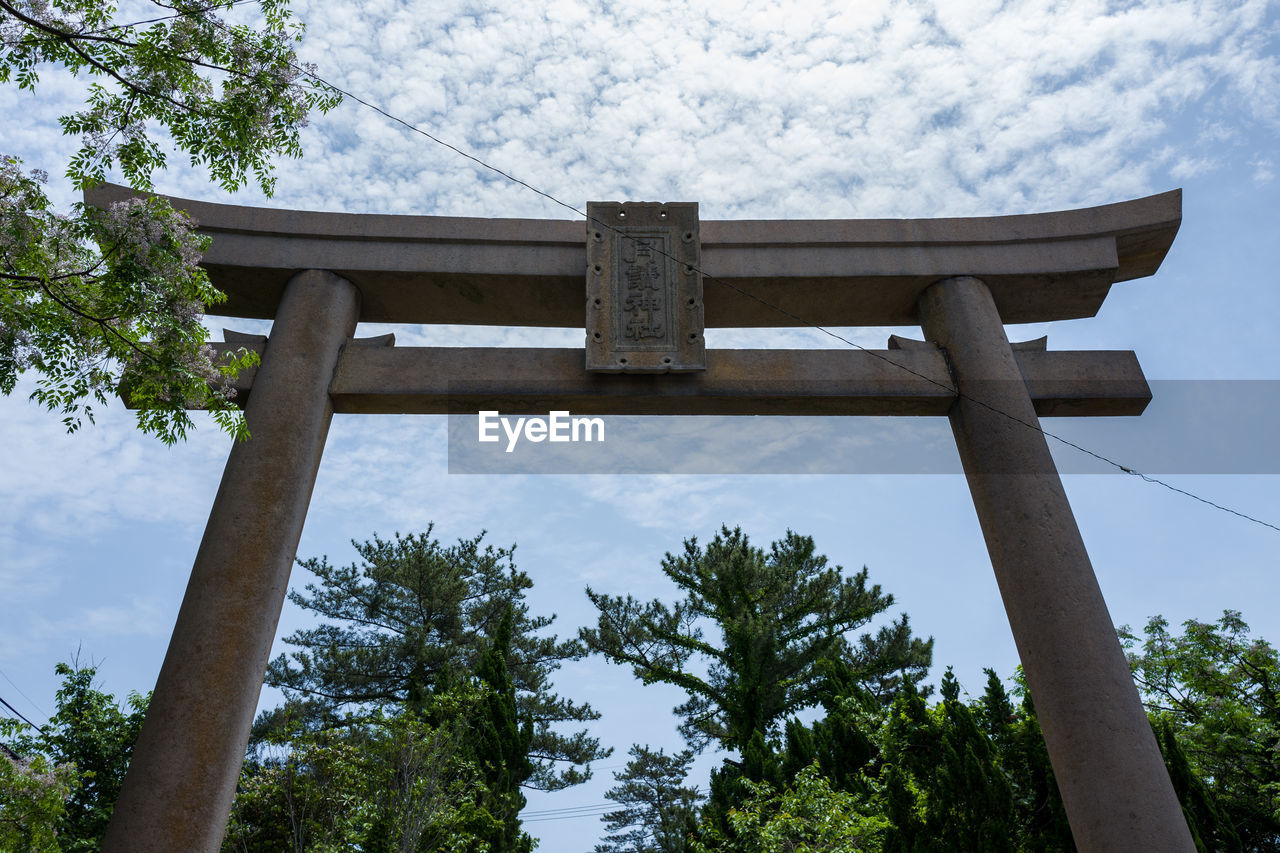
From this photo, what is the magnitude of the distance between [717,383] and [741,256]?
1.23m

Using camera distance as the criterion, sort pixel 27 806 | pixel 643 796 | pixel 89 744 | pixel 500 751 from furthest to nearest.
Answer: pixel 643 796, pixel 500 751, pixel 89 744, pixel 27 806

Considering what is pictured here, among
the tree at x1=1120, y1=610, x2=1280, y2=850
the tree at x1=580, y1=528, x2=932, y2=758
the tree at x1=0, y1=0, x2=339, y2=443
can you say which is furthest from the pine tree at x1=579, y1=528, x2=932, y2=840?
the tree at x1=0, y1=0, x2=339, y2=443

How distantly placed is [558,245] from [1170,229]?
4942mm

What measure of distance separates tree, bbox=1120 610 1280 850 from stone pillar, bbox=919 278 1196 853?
3269mm

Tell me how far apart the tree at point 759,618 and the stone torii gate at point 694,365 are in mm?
11333

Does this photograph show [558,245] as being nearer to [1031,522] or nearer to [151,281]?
[151,281]

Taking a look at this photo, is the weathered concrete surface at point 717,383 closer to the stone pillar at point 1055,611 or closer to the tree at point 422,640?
the stone pillar at point 1055,611

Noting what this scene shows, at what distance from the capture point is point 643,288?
6391 mm

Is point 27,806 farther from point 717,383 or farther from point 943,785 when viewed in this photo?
point 943,785

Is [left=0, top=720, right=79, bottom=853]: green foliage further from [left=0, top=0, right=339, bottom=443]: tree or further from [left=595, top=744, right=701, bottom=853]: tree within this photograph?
[left=595, top=744, right=701, bottom=853]: tree

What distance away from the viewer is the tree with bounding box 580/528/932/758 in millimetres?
17547

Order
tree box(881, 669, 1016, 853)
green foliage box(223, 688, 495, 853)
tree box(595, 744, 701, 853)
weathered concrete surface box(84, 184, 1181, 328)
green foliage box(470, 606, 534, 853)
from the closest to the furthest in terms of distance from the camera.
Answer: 1. weathered concrete surface box(84, 184, 1181, 328)
2. tree box(881, 669, 1016, 853)
3. green foliage box(223, 688, 495, 853)
4. green foliage box(470, 606, 534, 853)
5. tree box(595, 744, 701, 853)

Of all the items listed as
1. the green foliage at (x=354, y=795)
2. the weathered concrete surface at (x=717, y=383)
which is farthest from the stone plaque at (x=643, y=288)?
the green foliage at (x=354, y=795)

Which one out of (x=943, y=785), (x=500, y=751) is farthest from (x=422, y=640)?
(x=943, y=785)
